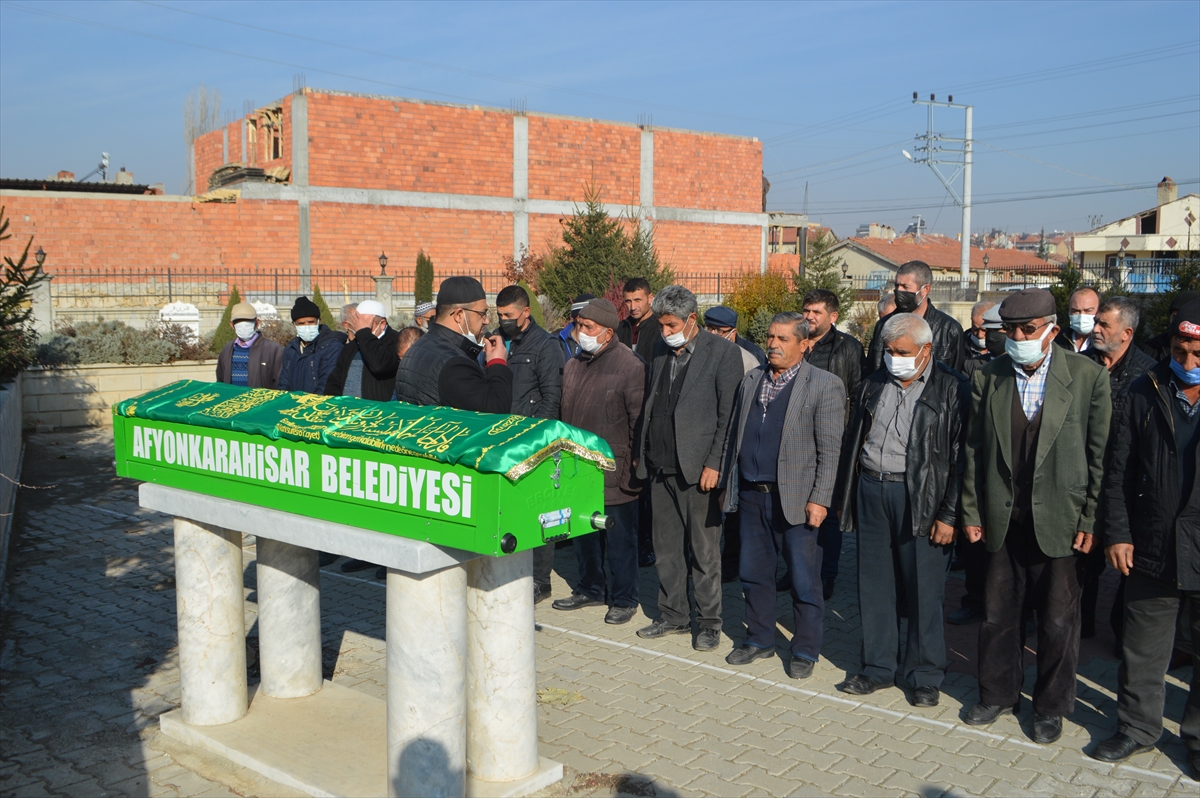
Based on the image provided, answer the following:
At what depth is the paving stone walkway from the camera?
13.6ft

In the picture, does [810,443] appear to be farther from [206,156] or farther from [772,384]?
[206,156]

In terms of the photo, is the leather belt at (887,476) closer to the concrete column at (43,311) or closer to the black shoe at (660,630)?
the black shoe at (660,630)

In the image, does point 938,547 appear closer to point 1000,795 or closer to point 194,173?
point 1000,795

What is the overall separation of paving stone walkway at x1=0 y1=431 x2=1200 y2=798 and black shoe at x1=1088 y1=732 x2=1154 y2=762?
0.08m

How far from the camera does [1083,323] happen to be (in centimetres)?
648

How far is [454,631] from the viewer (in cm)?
366

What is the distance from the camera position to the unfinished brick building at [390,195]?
30.0m

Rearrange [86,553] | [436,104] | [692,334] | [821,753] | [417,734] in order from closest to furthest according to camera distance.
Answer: [417,734], [821,753], [692,334], [86,553], [436,104]

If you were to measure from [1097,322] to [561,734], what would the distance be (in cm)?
417

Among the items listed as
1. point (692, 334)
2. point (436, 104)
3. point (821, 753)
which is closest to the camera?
point (821, 753)

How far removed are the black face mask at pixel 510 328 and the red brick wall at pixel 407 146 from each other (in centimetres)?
2765

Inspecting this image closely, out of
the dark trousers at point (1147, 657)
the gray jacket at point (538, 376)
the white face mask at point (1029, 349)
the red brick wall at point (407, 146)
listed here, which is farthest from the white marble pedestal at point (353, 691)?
the red brick wall at point (407, 146)

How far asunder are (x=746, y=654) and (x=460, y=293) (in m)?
2.70

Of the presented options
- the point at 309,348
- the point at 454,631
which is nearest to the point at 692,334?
the point at 454,631
